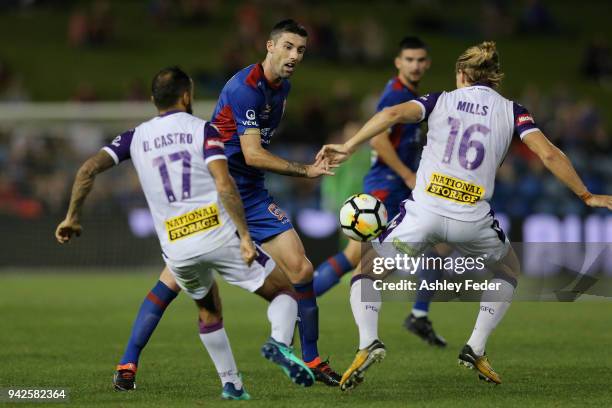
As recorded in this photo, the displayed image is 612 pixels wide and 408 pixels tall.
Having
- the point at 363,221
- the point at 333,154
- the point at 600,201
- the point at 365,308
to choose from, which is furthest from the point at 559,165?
the point at 365,308

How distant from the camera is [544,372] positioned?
8.64 metres

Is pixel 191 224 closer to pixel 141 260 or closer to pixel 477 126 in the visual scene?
pixel 477 126

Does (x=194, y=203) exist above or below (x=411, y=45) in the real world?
below

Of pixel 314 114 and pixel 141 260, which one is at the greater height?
pixel 314 114

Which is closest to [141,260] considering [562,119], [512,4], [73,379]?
[562,119]

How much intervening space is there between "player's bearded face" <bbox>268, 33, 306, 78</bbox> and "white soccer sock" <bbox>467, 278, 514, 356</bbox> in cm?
214

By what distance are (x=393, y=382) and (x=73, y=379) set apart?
2343 millimetres

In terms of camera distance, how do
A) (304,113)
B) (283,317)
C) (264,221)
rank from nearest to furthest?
(283,317), (264,221), (304,113)

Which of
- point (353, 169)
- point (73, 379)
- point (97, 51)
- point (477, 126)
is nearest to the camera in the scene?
point (477, 126)

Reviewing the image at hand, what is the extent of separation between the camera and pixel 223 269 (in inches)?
276

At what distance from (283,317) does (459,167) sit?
1.65 meters

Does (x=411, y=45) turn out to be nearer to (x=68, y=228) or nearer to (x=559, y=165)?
(x=559, y=165)

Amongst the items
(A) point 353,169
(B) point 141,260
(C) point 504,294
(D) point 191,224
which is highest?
(D) point 191,224

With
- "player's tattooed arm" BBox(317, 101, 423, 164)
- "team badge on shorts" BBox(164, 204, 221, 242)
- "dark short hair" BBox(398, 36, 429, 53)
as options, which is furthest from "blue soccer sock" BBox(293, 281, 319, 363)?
"dark short hair" BBox(398, 36, 429, 53)
